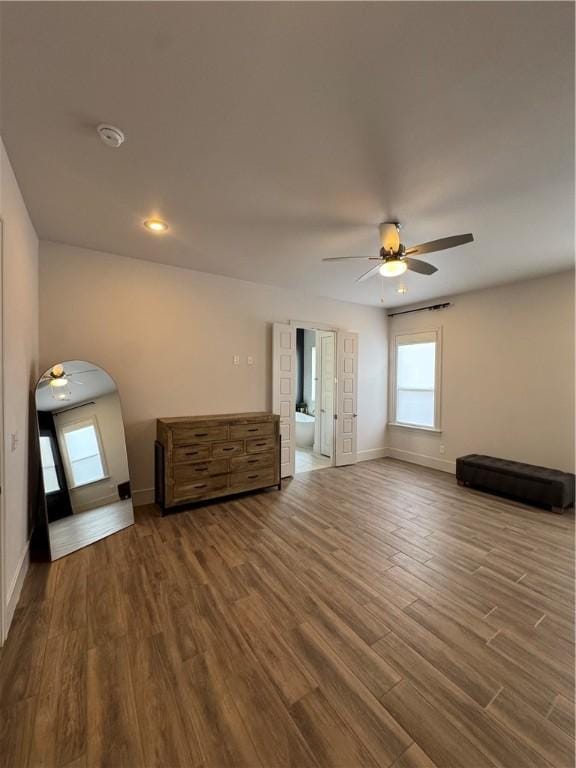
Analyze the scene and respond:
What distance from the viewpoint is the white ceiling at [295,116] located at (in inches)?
44.3

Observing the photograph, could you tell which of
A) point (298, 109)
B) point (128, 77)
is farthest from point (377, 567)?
point (128, 77)

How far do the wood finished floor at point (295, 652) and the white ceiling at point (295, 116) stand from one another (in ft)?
8.99

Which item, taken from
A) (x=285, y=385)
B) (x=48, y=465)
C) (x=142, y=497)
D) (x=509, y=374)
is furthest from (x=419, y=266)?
(x=142, y=497)

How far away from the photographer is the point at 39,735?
1207 millimetres

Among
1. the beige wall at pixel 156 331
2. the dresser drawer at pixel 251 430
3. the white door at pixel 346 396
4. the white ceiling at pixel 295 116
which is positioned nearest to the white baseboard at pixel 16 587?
the beige wall at pixel 156 331

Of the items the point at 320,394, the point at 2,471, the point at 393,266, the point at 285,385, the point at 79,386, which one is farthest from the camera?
the point at 320,394

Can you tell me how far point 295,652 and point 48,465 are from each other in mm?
2447

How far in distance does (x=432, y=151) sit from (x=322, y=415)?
4.56m

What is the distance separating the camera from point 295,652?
1.60 m

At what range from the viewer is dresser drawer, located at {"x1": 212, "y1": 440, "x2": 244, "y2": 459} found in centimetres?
353

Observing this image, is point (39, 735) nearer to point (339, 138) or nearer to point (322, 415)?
point (339, 138)

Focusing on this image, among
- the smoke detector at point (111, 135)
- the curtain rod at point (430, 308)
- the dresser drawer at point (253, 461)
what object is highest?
the smoke detector at point (111, 135)

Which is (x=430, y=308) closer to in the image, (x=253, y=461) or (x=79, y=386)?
(x=253, y=461)

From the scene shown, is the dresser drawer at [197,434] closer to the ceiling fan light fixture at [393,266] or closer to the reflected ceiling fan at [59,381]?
the reflected ceiling fan at [59,381]
